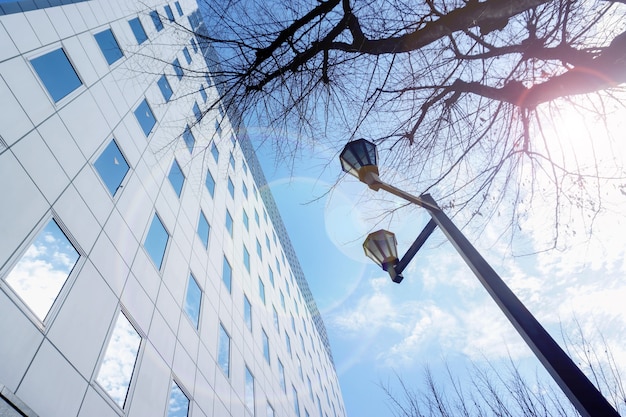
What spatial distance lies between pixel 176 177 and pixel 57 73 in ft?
15.7

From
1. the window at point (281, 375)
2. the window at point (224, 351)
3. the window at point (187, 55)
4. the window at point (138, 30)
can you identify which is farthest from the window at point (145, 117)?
the window at point (281, 375)

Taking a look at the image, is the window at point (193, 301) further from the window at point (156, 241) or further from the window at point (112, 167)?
the window at point (112, 167)

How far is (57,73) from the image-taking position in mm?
7363

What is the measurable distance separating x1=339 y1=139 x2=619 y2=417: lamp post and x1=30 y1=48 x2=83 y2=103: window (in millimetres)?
7179

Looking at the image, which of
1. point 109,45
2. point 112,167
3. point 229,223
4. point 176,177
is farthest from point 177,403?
point 109,45

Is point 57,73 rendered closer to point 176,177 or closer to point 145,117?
point 145,117

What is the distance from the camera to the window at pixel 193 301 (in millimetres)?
9493

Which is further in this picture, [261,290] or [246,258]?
[261,290]

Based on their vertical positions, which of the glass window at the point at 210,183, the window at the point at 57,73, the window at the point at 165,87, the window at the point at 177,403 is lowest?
the window at the point at 177,403

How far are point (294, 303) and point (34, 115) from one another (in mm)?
22826

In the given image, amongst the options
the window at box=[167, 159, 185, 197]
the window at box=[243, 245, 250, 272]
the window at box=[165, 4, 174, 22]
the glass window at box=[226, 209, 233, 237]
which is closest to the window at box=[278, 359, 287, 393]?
the window at box=[243, 245, 250, 272]

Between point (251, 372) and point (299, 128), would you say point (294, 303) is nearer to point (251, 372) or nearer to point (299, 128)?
point (251, 372)

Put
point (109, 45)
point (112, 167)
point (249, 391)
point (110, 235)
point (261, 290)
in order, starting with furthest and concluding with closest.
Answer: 1. point (261, 290)
2. point (249, 391)
3. point (109, 45)
4. point (112, 167)
5. point (110, 235)

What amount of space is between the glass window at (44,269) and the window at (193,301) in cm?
407
